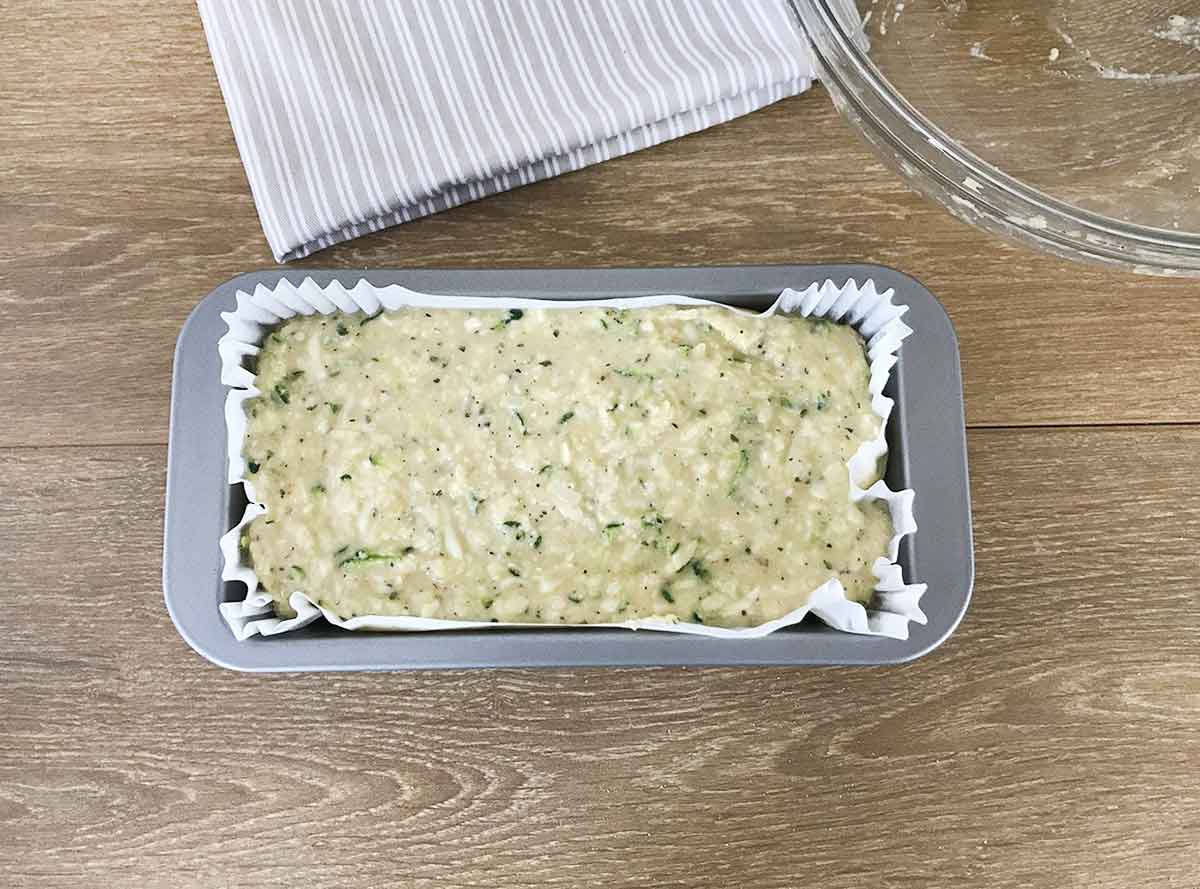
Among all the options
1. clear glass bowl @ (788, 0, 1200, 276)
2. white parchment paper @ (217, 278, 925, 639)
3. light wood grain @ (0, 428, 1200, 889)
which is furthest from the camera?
light wood grain @ (0, 428, 1200, 889)

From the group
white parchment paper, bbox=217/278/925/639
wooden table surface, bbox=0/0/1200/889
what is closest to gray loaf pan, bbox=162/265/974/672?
white parchment paper, bbox=217/278/925/639

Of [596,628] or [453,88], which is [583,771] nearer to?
[596,628]

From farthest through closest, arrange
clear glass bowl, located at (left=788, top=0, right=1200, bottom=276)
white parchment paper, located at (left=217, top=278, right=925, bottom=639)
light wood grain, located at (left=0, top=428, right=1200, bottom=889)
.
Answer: light wood grain, located at (left=0, top=428, right=1200, bottom=889), white parchment paper, located at (left=217, top=278, right=925, bottom=639), clear glass bowl, located at (left=788, top=0, right=1200, bottom=276)

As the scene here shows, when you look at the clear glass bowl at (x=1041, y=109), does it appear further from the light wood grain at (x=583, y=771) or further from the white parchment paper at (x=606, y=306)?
the light wood grain at (x=583, y=771)

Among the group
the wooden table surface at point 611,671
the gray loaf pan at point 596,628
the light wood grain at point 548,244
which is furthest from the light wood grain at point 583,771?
the light wood grain at point 548,244

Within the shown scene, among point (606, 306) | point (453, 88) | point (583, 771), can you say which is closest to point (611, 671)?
point (583, 771)

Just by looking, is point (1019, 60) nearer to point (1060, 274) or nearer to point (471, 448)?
point (1060, 274)

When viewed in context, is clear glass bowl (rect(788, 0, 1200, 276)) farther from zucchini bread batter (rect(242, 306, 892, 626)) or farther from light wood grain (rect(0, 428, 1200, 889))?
light wood grain (rect(0, 428, 1200, 889))
